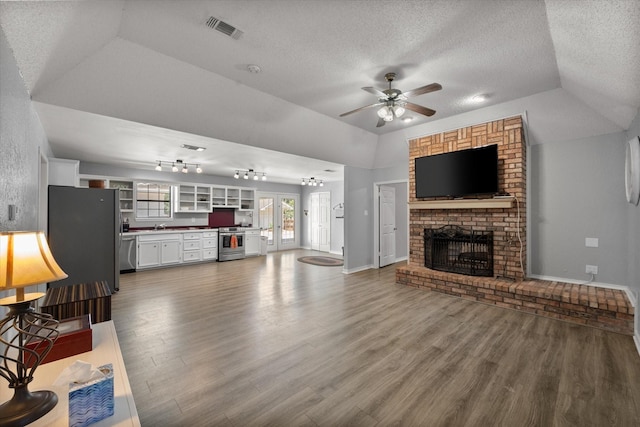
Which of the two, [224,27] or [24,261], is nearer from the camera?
[24,261]

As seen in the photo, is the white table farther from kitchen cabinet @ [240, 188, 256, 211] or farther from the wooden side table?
kitchen cabinet @ [240, 188, 256, 211]

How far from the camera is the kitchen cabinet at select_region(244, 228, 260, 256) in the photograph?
8.41 m

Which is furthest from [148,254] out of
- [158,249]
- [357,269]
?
[357,269]

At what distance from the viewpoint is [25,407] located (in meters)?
1.02

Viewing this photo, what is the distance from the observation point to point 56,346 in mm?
1444

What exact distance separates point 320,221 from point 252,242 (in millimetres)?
2537

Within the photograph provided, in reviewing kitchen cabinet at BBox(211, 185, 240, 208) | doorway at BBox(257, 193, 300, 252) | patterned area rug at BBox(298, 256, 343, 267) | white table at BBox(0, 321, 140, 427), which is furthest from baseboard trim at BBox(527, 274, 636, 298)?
kitchen cabinet at BBox(211, 185, 240, 208)

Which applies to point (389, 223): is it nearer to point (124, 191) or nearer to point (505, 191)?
point (505, 191)

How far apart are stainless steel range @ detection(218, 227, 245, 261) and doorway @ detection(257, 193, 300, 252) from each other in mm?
1114

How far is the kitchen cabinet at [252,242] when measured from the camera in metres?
8.41

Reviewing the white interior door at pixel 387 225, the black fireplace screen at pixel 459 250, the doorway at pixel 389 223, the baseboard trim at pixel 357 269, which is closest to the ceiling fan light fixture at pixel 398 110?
the black fireplace screen at pixel 459 250

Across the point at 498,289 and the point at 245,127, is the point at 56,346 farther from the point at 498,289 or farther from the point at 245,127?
the point at 498,289

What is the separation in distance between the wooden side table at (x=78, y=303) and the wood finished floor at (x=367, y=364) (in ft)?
1.84

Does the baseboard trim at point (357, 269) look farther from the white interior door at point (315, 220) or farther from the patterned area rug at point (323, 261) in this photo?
the white interior door at point (315, 220)
